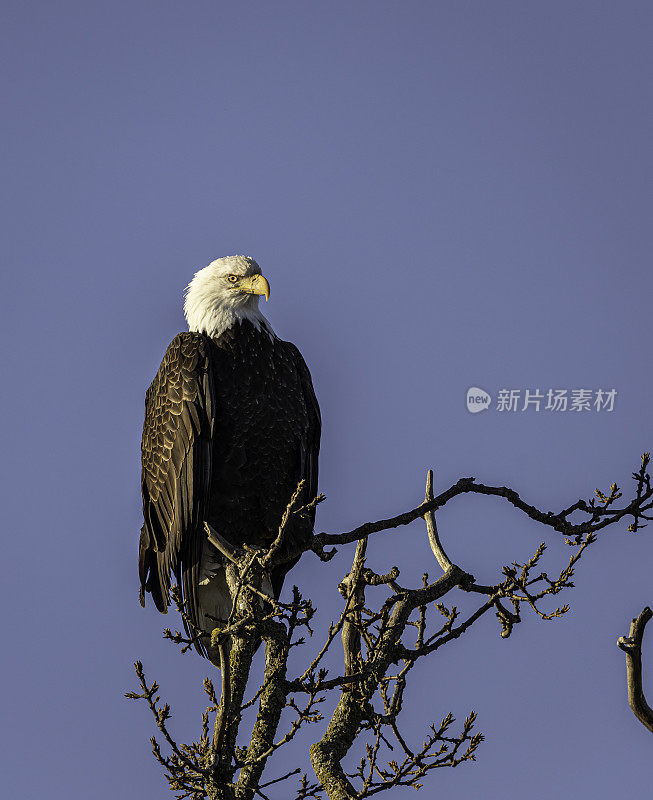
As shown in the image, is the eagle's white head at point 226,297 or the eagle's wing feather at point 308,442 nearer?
the eagle's wing feather at point 308,442

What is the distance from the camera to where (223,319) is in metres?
7.14

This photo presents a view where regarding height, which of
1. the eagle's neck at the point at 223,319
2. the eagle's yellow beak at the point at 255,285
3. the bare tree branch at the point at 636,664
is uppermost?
the eagle's yellow beak at the point at 255,285

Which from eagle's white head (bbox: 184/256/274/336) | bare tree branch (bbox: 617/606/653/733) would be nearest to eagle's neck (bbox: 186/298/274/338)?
eagle's white head (bbox: 184/256/274/336)

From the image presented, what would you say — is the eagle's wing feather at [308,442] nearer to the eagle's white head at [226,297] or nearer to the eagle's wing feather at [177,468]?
the eagle's white head at [226,297]

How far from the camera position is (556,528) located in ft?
17.3

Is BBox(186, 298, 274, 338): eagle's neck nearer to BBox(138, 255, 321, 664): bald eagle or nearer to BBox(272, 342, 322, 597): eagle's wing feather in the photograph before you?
BBox(138, 255, 321, 664): bald eagle

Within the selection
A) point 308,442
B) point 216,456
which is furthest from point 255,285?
point 216,456

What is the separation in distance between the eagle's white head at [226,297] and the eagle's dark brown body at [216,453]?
0.16 m

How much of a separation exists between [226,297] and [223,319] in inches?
6.4

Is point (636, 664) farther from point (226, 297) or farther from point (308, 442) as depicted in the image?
point (226, 297)

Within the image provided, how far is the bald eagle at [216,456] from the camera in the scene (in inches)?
262

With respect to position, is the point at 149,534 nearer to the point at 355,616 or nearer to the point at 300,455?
the point at 300,455

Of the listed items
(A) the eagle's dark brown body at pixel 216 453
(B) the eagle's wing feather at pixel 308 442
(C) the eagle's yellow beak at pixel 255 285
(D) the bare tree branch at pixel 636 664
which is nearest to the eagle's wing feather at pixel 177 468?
(A) the eagle's dark brown body at pixel 216 453

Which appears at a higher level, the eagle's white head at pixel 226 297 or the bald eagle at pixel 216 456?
the eagle's white head at pixel 226 297
